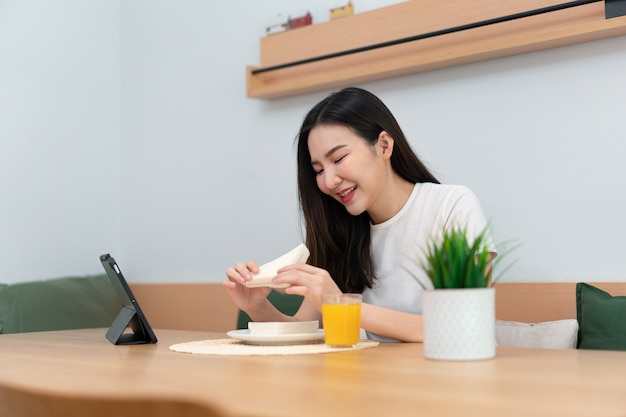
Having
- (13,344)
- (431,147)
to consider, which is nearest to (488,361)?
(13,344)

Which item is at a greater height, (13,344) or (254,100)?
(254,100)

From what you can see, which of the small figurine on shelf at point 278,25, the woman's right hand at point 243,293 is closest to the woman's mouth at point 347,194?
the woman's right hand at point 243,293

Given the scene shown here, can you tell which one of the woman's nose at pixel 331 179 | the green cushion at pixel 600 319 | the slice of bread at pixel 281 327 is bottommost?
the green cushion at pixel 600 319

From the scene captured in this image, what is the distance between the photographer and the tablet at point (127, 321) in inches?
64.2

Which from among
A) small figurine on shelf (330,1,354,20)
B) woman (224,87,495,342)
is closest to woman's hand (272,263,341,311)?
woman (224,87,495,342)

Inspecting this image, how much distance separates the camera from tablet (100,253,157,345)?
5.35ft

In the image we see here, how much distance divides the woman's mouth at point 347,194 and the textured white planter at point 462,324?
2.48ft

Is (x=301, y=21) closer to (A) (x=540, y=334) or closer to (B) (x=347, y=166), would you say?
(B) (x=347, y=166)

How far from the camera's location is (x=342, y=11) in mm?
2625

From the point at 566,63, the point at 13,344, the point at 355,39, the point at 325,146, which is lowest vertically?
the point at 13,344

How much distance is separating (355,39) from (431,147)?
18.2 inches

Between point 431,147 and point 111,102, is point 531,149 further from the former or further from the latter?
point 111,102

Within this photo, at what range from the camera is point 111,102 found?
343 cm

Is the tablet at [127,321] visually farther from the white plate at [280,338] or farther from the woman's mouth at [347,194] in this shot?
the woman's mouth at [347,194]
